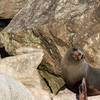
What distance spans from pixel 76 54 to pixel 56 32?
→ 1.28 m

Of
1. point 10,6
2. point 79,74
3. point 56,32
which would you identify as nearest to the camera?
point 79,74

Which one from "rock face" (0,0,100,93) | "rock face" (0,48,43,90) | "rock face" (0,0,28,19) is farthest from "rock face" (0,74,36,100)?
"rock face" (0,0,28,19)

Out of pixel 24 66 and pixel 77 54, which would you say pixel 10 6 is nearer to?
pixel 24 66

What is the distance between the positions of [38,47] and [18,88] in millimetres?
2681

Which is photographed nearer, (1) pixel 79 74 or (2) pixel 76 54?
(2) pixel 76 54

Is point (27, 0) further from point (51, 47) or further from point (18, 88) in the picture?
point (18, 88)

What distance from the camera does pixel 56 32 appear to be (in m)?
7.05

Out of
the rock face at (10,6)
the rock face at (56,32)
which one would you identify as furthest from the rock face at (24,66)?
the rock face at (10,6)

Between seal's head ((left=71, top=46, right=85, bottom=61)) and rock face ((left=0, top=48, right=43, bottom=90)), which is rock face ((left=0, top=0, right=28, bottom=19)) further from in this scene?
seal's head ((left=71, top=46, right=85, bottom=61))

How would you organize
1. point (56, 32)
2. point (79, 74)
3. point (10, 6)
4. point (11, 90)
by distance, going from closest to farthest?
point (11, 90)
point (79, 74)
point (56, 32)
point (10, 6)

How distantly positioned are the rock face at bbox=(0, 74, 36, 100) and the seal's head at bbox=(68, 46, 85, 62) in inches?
54.9

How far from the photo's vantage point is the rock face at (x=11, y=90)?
4270 millimetres

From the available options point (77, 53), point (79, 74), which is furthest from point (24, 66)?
point (77, 53)

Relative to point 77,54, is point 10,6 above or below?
above
